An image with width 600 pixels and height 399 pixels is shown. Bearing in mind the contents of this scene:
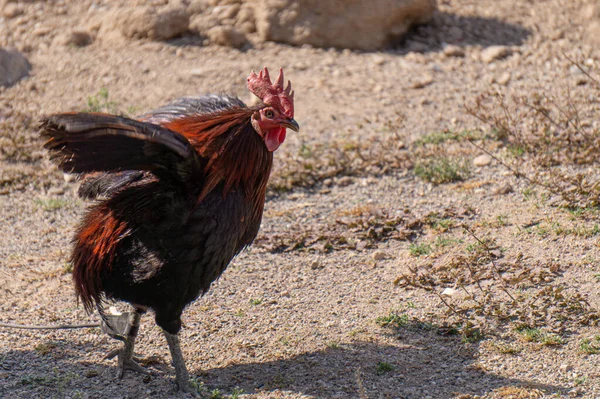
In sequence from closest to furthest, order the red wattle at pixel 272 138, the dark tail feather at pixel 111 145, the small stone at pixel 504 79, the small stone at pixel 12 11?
the dark tail feather at pixel 111 145
the red wattle at pixel 272 138
the small stone at pixel 504 79
the small stone at pixel 12 11

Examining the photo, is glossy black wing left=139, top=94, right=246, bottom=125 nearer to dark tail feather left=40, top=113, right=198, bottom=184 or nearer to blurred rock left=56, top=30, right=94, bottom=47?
dark tail feather left=40, top=113, right=198, bottom=184

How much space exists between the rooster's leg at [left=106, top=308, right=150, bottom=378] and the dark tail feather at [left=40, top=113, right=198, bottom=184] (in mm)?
1085

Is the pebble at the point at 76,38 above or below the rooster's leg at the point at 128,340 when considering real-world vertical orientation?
above

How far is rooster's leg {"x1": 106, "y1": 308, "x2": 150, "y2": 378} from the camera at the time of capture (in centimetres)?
488

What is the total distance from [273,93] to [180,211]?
87cm

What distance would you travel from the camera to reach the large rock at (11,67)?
9.50 metres

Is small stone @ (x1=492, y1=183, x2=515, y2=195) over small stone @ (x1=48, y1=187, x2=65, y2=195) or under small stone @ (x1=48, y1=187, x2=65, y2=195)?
over

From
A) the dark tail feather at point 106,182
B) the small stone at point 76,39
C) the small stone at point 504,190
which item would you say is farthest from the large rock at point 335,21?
the dark tail feather at point 106,182

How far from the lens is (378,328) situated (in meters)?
5.26

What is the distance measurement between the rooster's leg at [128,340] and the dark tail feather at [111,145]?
1.09 m

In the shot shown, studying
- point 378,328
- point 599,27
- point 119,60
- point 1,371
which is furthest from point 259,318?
point 599,27

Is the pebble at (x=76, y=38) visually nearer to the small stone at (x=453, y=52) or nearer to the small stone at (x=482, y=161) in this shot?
the small stone at (x=453, y=52)

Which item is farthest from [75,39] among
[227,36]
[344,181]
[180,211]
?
[180,211]

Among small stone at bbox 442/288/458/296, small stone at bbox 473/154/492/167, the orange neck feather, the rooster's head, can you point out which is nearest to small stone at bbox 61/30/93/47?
small stone at bbox 473/154/492/167
